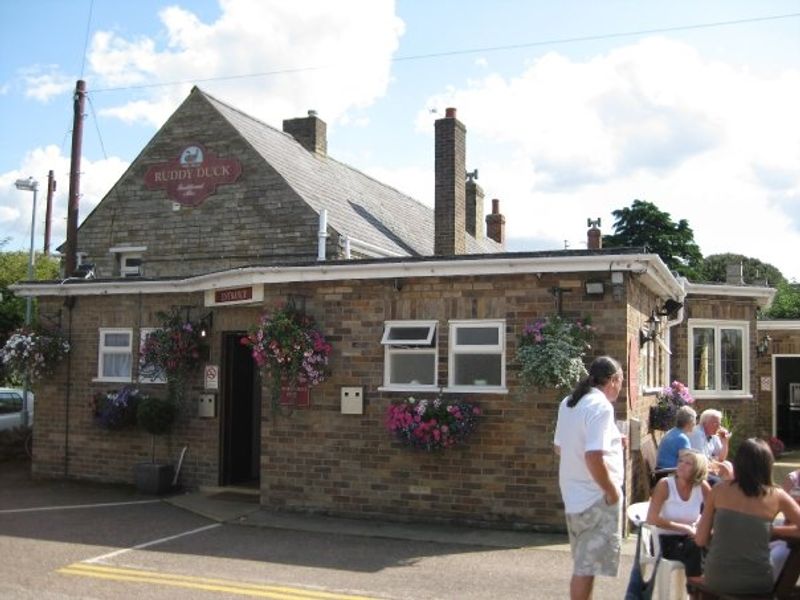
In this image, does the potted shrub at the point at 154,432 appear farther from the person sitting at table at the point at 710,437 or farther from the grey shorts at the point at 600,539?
the grey shorts at the point at 600,539

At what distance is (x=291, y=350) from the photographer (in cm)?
980

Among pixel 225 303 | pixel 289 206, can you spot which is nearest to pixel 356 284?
pixel 225 303

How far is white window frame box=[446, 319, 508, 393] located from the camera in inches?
368

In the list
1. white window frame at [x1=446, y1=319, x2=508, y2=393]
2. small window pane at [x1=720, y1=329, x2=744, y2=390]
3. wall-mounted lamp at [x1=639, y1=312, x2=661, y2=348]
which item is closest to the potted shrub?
white window frame at [x1=446, y1=319, x2=508, y2=393]

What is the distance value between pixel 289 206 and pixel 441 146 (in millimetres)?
3798

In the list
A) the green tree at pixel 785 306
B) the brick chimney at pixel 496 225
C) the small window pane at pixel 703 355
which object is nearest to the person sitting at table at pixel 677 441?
the small window pane at pixel 703 355

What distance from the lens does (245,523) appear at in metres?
9.59

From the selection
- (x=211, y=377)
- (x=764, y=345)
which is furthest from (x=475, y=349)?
(x=764, y=345)

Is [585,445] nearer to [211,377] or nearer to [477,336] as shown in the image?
[477,336]

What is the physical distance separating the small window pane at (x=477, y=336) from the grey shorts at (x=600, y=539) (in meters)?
4.41

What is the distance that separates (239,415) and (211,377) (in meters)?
0.87

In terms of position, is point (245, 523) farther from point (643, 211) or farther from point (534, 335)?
point (643, 211)

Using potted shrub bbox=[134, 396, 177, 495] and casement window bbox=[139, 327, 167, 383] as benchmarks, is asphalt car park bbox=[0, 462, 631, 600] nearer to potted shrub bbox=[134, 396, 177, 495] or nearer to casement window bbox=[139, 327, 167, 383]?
potted shrub bbox=[134, 396, 177, 495]

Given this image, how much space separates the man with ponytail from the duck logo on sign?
13.6 metres
